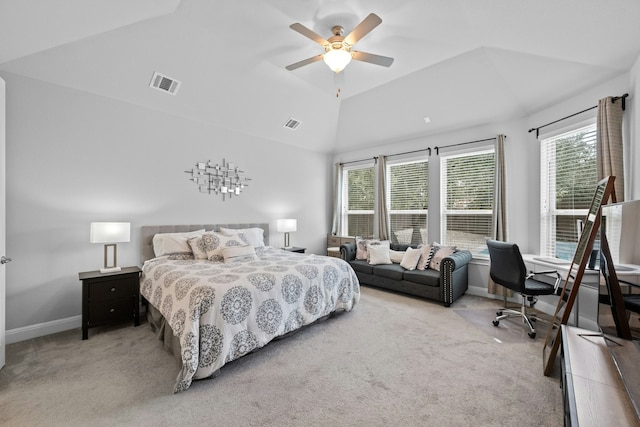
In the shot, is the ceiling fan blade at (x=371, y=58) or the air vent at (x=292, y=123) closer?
the ceiling fan blade at (x=371, y=58)

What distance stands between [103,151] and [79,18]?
1581mm

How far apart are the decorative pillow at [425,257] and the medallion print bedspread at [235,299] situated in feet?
4.60

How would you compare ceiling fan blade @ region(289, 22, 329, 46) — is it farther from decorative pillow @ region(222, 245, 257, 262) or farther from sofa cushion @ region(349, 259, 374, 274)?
sofa cushion @ region(349, 259, 374, 274)

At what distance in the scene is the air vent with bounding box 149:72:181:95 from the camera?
11.5 ft

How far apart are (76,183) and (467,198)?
5.81 m

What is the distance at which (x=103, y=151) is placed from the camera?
3471 millimetres

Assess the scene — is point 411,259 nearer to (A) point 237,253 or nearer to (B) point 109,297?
(A) point 237,253

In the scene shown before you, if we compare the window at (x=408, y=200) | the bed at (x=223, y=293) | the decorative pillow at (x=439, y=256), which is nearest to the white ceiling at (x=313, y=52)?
the window at (x=408, y=200)

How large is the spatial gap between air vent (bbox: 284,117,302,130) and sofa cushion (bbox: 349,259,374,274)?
2873 millimetres

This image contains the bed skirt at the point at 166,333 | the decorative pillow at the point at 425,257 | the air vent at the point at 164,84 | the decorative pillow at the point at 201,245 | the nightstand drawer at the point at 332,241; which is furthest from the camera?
the nightstand drawer at the point at 332,241

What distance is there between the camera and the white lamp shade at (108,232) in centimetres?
305

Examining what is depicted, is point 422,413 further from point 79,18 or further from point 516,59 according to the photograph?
point 79,18

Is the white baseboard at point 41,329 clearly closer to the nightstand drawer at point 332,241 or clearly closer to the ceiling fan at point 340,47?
the ceiling fan at point 340,47

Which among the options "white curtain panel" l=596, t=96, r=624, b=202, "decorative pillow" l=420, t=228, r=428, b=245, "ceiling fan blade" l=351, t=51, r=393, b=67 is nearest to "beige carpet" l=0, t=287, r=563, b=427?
"white curtain panel" l=596, t=96, r=624, b=202
